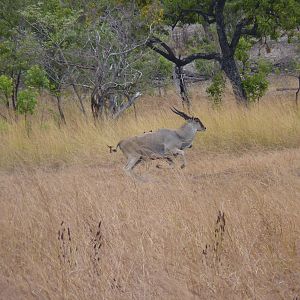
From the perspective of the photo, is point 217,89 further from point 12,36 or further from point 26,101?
point 12,36

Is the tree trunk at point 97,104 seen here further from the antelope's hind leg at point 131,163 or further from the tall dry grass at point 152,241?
the tall dry grass at point 152,241

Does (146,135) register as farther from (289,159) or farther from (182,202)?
(182,202)

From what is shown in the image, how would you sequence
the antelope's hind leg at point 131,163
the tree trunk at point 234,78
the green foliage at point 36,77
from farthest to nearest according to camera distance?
1. the green foliage at point 36,77
2. the tree trunk at point 234,78
3. the antelope's hind leg at point 131,163

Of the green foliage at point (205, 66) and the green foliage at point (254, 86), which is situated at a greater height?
the green foliage at point (205, 66)

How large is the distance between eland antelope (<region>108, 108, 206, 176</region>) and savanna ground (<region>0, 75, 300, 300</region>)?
11.6 inches

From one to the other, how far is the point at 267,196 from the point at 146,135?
11.9 feet

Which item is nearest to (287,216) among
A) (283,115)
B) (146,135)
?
(146,135)

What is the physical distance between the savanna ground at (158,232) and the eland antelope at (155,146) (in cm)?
30

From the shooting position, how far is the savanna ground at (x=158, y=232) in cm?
418

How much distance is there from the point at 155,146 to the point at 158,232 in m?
4.08

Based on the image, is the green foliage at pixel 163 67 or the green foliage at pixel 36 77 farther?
the green foliage at pixel 163 67

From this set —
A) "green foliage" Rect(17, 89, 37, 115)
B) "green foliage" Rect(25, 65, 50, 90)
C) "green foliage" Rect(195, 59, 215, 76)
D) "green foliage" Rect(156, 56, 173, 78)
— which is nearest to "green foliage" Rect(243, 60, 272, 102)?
"green foliage" Rect(25, 65, 50, 90)

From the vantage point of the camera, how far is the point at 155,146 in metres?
9.15

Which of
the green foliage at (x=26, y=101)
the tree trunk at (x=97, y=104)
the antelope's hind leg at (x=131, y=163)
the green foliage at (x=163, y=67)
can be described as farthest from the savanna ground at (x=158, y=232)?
the green foliage at (x=163, y=67)
